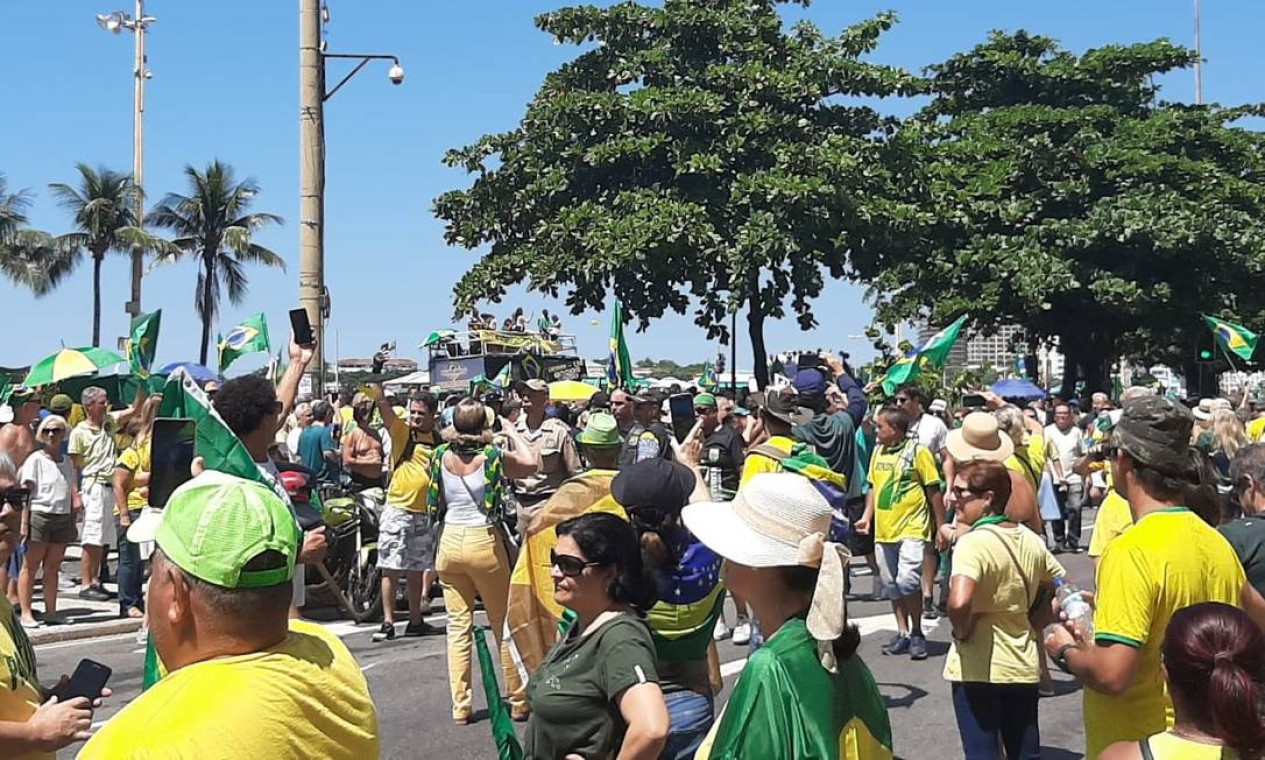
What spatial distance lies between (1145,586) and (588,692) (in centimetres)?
155

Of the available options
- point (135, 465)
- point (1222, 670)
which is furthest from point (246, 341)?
point (1222, 670)

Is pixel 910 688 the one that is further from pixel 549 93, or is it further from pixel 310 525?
pixel 549 93

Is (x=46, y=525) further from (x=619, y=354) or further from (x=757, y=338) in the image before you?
(x=757, y=338)

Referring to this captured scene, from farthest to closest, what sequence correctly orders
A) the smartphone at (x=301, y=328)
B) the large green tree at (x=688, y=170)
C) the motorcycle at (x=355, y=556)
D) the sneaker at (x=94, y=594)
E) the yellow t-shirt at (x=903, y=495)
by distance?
the large green tree at (x=688, y=170), the sneaker at (x=94, y=594), the motorcycle at (x=355, y=556), the yellow t-shirt at (x=903, y=495), the smartphone at (x=301, y=328)

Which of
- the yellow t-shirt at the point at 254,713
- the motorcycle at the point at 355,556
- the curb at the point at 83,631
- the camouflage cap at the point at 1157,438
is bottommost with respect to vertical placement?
the curb at the point at 83,631

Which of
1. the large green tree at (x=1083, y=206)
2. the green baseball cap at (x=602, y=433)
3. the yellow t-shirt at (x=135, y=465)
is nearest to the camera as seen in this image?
the green baseball cap at (x=602, y=433)

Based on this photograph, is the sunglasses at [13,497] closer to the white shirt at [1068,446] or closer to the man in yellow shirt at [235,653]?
the man in yellow shirt at [235,653]

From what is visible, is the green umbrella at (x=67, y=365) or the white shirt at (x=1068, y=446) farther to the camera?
the white shirt at (x=1068, y=446)

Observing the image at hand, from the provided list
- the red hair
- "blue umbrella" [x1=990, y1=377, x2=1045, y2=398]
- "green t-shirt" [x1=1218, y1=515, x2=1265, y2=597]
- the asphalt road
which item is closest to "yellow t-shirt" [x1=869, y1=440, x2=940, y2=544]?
the asphalt road

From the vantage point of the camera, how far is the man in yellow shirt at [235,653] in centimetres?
219

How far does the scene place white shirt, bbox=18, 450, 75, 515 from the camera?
10508 mm

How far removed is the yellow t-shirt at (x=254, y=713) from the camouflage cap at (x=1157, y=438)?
246 cm

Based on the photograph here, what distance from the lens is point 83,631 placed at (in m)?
10.4

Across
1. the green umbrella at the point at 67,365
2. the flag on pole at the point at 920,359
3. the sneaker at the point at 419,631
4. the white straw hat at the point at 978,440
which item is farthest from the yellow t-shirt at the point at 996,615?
the green umbrella at the point at 67,365
